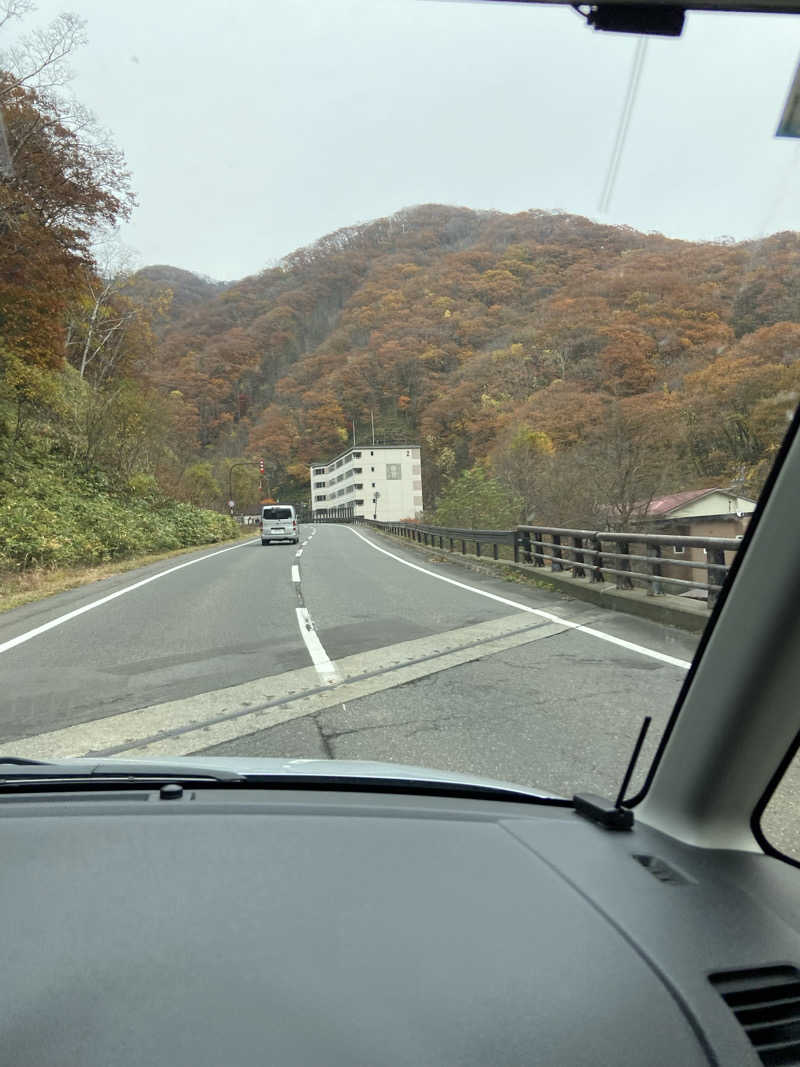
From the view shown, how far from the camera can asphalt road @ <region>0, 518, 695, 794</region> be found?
15.3ft

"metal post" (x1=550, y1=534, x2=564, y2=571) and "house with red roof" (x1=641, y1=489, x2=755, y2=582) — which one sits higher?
"house with red roof" (x1=641, y1=489, x2=755, y2=582)

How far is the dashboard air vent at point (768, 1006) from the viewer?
1.31 metres

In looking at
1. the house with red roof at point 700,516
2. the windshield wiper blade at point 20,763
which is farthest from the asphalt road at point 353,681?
the windshield wiper blade at point 20,763

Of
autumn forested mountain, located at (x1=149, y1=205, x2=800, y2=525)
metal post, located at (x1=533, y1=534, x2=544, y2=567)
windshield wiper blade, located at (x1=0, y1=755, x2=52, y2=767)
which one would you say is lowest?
metal post, located at (x1=533, y1=534, x2=544, y2=567)

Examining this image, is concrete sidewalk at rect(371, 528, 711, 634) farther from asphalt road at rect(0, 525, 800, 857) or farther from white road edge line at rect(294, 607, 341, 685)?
white road edge line at rect(294, 607, 341, 685)

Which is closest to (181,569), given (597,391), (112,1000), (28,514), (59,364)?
(28,514)

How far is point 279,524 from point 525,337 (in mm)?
32963

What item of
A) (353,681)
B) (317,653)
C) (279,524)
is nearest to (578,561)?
(317,653)

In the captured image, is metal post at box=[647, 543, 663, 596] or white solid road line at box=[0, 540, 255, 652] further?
white solid road line at box=[0, 540, 255, 652]

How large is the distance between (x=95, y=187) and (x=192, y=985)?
841cm

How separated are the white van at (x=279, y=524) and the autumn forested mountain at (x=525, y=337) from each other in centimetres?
2941

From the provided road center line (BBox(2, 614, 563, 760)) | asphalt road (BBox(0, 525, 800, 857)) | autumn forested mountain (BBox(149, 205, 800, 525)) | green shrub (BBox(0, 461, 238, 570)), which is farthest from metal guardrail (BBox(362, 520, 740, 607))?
green shrub (BBox(0, 461, 238, 570))

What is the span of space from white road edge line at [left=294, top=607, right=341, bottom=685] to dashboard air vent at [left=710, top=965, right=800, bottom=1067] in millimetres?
5273

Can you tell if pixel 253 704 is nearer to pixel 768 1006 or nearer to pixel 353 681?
pixel 353 681
